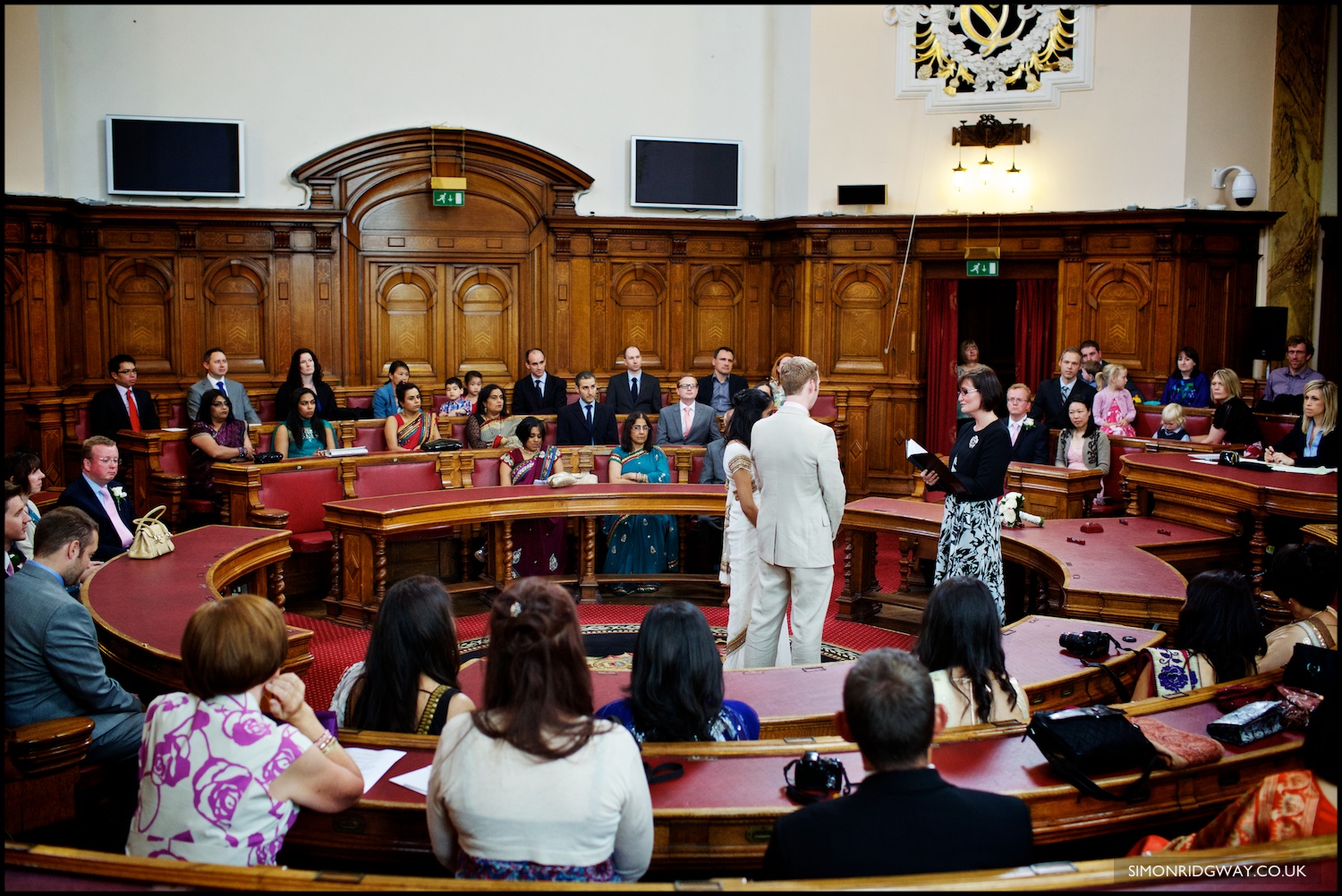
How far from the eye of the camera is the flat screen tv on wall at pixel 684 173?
11047mm

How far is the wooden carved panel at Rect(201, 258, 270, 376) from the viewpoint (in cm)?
1026

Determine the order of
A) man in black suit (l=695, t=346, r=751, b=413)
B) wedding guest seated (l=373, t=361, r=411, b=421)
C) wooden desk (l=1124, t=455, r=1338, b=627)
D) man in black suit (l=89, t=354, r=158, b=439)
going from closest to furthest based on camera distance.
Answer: wooden desk (l=1124, t=455, r=1338, b=627) < man in black suit (l=89, t=354, r=158, b=439) < wedding guest seated (l=373, t=361, r=411, b=421) < man in black suit (l=695, t=346, r=751, b=413)

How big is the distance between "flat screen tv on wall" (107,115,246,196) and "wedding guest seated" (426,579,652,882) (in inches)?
364

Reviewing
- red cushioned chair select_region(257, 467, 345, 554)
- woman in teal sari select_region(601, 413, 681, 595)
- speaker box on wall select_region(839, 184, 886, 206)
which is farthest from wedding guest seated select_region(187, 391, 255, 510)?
speaker box on wall select_region(839, 184, 886, 206)

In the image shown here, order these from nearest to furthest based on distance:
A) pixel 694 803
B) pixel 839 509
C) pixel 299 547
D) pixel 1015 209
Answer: pixel 694 803, pixel 839 509, pixel 299 547, pixel 1015 209

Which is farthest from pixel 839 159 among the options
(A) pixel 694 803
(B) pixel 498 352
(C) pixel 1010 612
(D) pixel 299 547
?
(A) pixel 694 803

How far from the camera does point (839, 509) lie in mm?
4516

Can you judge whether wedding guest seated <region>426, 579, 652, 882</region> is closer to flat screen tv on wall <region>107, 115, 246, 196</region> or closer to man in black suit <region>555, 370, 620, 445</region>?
man in black suit <region>555, 370, 620, 445</region>

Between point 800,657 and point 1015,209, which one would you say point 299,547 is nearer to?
point 800,657

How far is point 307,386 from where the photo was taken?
9.18 meters

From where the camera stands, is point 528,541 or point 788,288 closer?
point 528,541

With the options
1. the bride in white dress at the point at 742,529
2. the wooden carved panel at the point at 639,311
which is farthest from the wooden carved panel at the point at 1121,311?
the bride in white dress at the point at 742,529

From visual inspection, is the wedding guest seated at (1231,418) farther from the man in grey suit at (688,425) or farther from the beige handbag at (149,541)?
the beige handbag at (149,541)

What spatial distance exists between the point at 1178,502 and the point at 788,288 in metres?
5.24
